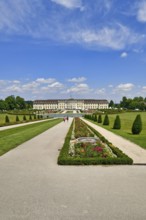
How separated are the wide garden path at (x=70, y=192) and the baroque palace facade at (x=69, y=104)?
160223 mm

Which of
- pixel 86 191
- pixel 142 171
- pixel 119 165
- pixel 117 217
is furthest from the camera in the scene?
pixel 119 165

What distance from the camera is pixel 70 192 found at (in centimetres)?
577

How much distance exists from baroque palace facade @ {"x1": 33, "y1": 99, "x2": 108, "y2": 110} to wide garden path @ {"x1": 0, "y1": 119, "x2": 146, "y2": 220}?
6308 inches

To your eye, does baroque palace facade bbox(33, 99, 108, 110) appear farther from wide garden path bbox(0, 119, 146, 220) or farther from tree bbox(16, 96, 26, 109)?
wide garden path bbox(0, 119, 146, 220)

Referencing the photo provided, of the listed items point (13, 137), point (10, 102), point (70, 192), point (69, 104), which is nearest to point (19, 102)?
point (10, 102)

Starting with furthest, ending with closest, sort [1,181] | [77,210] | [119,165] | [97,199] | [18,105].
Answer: [18,105] < [119,165] < [1,181] < [97,199] < [77,210]

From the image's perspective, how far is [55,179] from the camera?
685cm

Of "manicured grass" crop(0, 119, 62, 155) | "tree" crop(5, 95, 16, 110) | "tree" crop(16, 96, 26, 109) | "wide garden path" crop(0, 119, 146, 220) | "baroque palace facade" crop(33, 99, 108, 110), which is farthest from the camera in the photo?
"baroque palace facade" crop(33, 99, 108, 110)

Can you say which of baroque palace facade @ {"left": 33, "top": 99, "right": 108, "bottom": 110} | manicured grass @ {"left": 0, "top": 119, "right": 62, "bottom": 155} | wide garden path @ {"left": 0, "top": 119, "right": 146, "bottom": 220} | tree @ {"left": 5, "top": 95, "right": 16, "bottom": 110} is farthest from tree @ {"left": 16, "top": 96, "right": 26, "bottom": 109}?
wide garden path @ {"left": 0, "top": 119, "right": 146, "bottom": 220}

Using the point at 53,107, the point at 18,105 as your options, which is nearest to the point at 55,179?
the point at 18,105

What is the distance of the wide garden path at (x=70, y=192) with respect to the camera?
4.60 meters

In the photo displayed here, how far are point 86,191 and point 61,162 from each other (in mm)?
2990

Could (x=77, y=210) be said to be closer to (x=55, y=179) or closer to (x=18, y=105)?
(x=55, y=179)

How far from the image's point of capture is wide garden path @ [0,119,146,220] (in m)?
4.60
